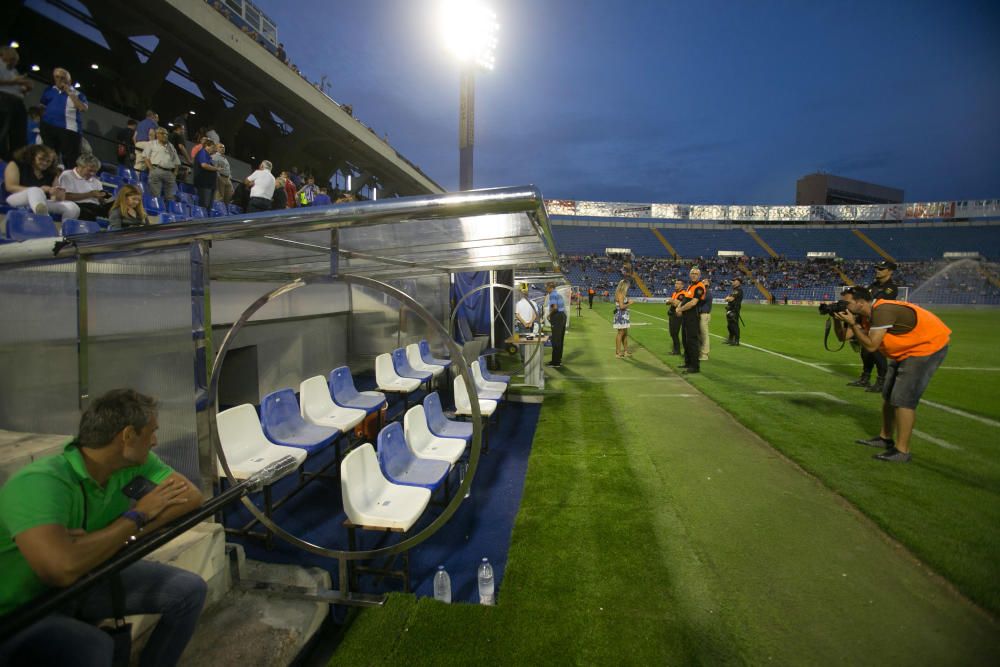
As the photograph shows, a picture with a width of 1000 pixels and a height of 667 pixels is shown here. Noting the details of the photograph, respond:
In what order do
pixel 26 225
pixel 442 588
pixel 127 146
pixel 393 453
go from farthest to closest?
pixel 127 146 → pixel 26 225 → pixel 393 453 → pixel 442 588

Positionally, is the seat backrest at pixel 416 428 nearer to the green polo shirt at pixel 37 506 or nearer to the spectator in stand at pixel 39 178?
the green polo shirt at pixel 37 506

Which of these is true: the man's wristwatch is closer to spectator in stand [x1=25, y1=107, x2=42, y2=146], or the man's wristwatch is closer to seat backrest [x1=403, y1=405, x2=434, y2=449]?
seat backrest [x1=403, y1=405, x2=434, y2=449]

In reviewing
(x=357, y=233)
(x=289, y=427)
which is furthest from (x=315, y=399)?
Answer: (x=357, y=233)

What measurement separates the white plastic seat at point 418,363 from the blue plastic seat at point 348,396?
6.97 ft

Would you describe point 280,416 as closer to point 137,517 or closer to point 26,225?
point 137,517

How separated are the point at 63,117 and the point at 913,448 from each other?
12424 mm

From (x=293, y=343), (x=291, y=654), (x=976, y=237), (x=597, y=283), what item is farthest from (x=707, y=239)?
(x=291, y=654)

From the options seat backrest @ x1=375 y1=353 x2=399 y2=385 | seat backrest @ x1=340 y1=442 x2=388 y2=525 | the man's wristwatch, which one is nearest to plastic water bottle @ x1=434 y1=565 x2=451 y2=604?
seat backrest @ x1=340 y1=442 x2=388 y2=525

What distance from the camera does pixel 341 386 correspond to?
6129 millimetres

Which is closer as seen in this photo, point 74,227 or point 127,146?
point 74,227

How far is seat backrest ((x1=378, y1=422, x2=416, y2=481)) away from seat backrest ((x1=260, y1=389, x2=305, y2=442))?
142cm

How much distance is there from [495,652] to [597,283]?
157 ft

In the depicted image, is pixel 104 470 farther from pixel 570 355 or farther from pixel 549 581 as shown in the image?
pixel 570 355

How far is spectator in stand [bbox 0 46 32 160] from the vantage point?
5.50 m
